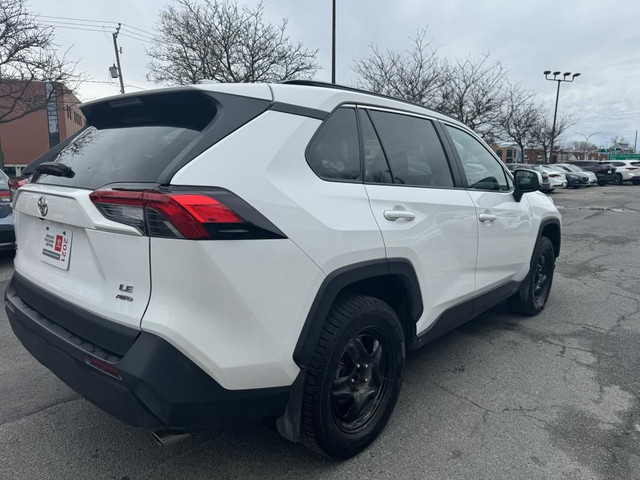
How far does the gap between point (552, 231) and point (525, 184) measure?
3.74 feet

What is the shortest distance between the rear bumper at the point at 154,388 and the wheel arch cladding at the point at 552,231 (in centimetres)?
→ 342

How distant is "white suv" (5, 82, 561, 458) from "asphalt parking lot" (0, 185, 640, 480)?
1.11 feet

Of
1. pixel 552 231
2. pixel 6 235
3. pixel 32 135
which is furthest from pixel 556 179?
pixel 32 135

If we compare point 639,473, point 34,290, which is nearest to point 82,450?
point 34,290

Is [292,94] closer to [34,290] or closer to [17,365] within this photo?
[34,290]

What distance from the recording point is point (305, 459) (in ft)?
7.57

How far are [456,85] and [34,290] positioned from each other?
2386 centimetres

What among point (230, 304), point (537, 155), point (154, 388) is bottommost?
point (154, 388)

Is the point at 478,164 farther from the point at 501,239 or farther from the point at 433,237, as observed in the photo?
the point at 433,237

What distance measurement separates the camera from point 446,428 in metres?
2.60

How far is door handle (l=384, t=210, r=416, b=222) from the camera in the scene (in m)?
2.34

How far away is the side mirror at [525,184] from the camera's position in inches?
150

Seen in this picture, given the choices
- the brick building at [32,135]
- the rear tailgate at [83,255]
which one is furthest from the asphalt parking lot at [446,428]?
the brick building at [32,135]

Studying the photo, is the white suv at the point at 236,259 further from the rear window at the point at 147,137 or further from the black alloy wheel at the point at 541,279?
the black alloy wheel at the point at 541,279
